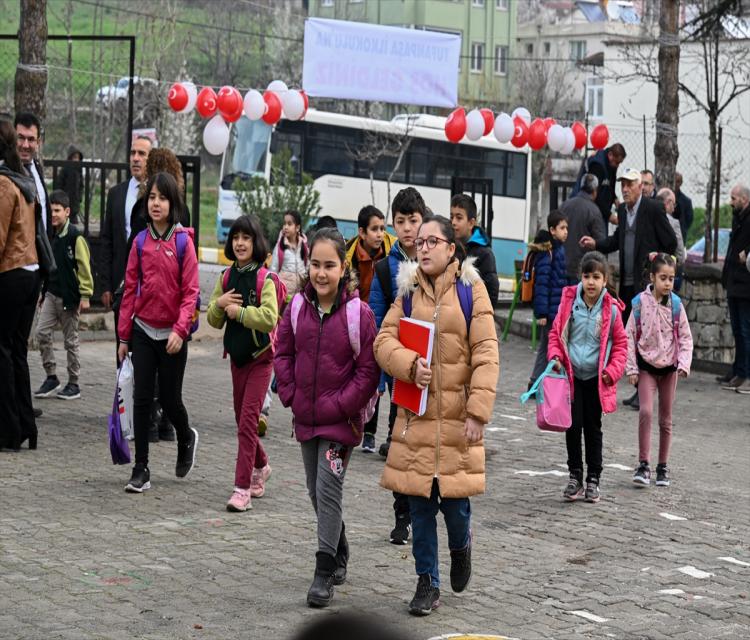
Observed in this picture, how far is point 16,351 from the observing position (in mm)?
8078

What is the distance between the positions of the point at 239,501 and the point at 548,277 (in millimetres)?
5375

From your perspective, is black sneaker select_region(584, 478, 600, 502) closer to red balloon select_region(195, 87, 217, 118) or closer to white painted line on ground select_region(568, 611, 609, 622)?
white painted line on ground select_region(568, 611, 609, 622)

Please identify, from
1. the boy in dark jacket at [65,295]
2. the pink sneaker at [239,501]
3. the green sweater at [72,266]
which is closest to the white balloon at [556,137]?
the boy in dark jacket at [65,295]

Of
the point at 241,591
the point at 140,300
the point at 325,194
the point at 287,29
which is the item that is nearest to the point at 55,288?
the point at 140,300

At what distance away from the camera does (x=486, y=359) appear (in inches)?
196

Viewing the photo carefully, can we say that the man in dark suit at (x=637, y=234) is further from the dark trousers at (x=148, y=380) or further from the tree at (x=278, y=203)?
the tree at (x=278, y=203)

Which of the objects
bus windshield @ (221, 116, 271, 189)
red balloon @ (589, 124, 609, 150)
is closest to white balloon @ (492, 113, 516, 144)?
red balloon @ (589, 124, 609, 150)

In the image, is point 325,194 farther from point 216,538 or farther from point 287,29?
point 287,29

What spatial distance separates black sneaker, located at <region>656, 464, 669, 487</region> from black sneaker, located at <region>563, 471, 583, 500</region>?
30.7 inches

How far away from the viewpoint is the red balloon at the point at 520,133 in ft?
67.6

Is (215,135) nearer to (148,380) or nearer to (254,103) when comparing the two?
(254,103)

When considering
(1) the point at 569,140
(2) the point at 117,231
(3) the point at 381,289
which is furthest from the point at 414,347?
(1) the point at 569,140

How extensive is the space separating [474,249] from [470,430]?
2391mm

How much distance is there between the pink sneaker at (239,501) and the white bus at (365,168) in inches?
873
